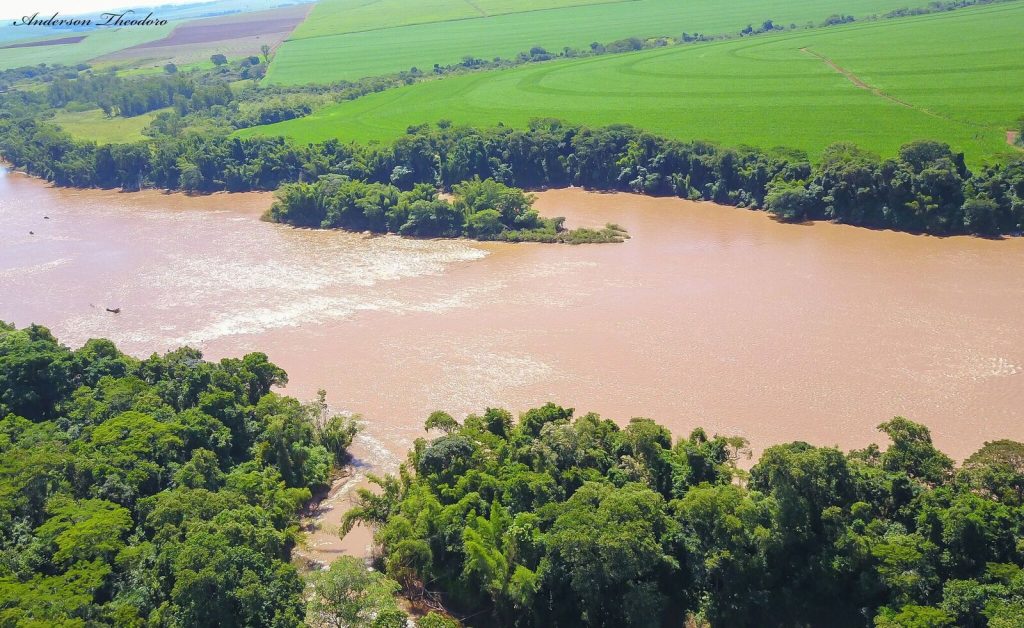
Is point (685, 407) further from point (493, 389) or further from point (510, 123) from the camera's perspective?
point (510, 123)

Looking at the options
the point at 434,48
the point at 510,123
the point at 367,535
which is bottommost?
the point at 367,535

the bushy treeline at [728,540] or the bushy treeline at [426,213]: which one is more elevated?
the bushy treeline at [426,213]

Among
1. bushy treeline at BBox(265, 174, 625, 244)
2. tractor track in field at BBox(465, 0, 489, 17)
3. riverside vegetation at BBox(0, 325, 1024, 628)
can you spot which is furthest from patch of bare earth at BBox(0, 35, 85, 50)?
riverside vegetation at BBox(0, 325, 1024, 628)

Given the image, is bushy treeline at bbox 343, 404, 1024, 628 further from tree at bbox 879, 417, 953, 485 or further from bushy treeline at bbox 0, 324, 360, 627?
bushy treeline at bbox 0, 324, 360, 627

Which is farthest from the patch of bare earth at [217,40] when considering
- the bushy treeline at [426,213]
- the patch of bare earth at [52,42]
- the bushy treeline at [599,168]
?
the bushy treeline at [426,213]

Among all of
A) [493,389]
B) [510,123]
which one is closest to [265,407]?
[493,389]

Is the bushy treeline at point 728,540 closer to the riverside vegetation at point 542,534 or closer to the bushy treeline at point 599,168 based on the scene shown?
the riverside vegetation at point 542,534
